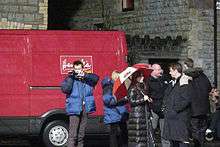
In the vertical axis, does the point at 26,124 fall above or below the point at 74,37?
below

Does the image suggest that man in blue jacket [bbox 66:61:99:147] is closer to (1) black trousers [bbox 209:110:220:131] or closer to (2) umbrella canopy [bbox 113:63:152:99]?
(2) umbrella canopy [bbox 113:63:152:99]

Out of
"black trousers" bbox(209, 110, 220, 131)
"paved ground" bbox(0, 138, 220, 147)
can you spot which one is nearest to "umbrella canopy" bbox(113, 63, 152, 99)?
"paved ground" bbox(0, 138, 220, 147)

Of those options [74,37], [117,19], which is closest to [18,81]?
[74,37]

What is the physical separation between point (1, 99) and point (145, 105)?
365cm

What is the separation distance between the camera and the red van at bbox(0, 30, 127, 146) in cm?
1343

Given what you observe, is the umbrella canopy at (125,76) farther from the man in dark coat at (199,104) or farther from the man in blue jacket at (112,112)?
the man in dark coat at (199,104)

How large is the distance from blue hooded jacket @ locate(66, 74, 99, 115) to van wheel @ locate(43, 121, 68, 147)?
2355 mm

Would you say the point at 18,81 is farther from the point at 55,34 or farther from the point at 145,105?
the point at 145,105

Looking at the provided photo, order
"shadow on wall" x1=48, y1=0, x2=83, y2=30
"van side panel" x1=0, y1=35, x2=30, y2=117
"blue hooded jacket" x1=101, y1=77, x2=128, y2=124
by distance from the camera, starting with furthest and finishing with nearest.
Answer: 1. "shadow on wall" x1=48, y1=0, x2=83, y2=30
2. "van side panel" x1=0, y1=35, x2=30, y2=117
3. "blue hooded jacket" x1=101, y1=77, x2=128, y2=124

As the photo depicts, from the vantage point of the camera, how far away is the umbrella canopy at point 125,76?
11211 millimetres

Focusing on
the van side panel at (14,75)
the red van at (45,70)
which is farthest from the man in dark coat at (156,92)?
the van side panel at (14,75)

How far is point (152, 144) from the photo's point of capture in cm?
1112

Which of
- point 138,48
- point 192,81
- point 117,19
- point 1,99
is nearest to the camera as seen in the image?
point 192,81

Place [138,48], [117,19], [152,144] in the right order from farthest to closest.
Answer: [117,19] → [138,48] → [152,144]
